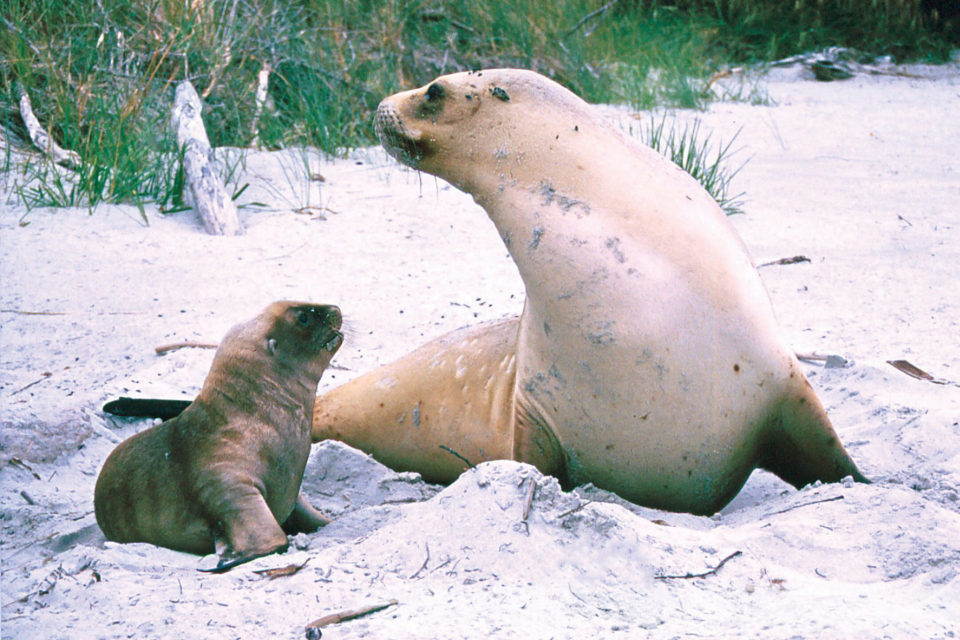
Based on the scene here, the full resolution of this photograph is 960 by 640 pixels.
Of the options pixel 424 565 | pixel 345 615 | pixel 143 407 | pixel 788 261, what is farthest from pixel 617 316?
pixel 788 261

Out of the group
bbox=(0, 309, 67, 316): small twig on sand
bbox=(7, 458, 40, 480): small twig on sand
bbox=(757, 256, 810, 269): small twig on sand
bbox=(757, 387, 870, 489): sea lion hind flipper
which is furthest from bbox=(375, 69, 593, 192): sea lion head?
bbox=(757, 256, 810, 269): small twig on sand

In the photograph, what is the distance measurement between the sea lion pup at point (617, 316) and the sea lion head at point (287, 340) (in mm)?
524

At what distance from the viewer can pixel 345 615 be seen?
6.22ft

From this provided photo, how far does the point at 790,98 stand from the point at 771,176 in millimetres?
2733

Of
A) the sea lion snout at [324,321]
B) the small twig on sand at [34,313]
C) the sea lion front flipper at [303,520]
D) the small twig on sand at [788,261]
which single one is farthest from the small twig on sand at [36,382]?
the small twig on sand at [788,261]

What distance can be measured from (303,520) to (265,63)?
5005 millimetres

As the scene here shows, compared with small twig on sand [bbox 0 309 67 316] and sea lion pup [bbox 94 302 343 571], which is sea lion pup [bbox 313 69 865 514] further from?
small twig on sand [bbox 0 309 67 316]

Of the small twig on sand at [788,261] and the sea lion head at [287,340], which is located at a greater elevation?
the sea lion head at [287,340]

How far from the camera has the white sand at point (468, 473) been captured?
1.92 metres

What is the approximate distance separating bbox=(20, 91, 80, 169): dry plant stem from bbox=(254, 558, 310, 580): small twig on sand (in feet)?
13.5

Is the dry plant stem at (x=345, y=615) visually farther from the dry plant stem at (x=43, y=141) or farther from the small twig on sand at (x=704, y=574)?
the dry plant stem at (x=43, y=141)

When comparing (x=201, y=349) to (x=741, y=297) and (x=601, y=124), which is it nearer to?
(x=601, y=124)

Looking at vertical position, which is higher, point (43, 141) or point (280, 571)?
point (43, 141)

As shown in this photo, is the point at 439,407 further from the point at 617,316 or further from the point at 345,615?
the point at 345,615
